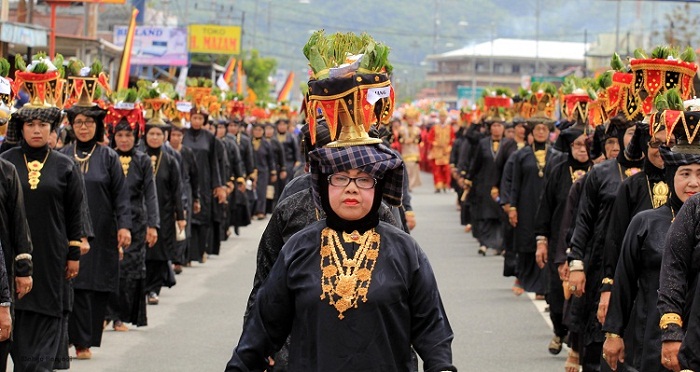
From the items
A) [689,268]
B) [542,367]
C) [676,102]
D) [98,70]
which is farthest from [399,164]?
[98,70]

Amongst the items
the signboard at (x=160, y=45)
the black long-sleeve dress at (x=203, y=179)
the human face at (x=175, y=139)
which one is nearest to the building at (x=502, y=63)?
the signboard at (x=160, y=45)

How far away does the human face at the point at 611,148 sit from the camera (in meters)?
12.3

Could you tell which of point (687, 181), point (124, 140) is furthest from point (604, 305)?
point (124, 140)

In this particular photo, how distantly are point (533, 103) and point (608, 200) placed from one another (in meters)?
9.55

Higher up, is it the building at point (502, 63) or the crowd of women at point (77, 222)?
the building at point (502, 63)

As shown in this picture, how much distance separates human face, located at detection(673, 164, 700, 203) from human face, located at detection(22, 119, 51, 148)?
16.3 ft

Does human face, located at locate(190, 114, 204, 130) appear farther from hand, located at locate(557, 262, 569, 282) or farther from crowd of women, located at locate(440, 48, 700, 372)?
hand, located at locate(557, 262, 569, 282)

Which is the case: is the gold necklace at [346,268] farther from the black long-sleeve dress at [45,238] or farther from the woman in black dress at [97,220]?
the woman in black dress at [97,220]

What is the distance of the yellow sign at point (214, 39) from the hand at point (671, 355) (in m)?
53.9

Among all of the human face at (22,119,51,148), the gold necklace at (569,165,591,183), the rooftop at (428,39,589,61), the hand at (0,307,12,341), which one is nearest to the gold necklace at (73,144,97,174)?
the human face at (22,119,51,148)

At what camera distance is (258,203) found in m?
32.6

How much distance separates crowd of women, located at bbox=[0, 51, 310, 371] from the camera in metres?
10.7

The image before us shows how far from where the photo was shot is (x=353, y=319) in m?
6.60

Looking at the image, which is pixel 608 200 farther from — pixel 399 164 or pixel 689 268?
pixel 399 164
